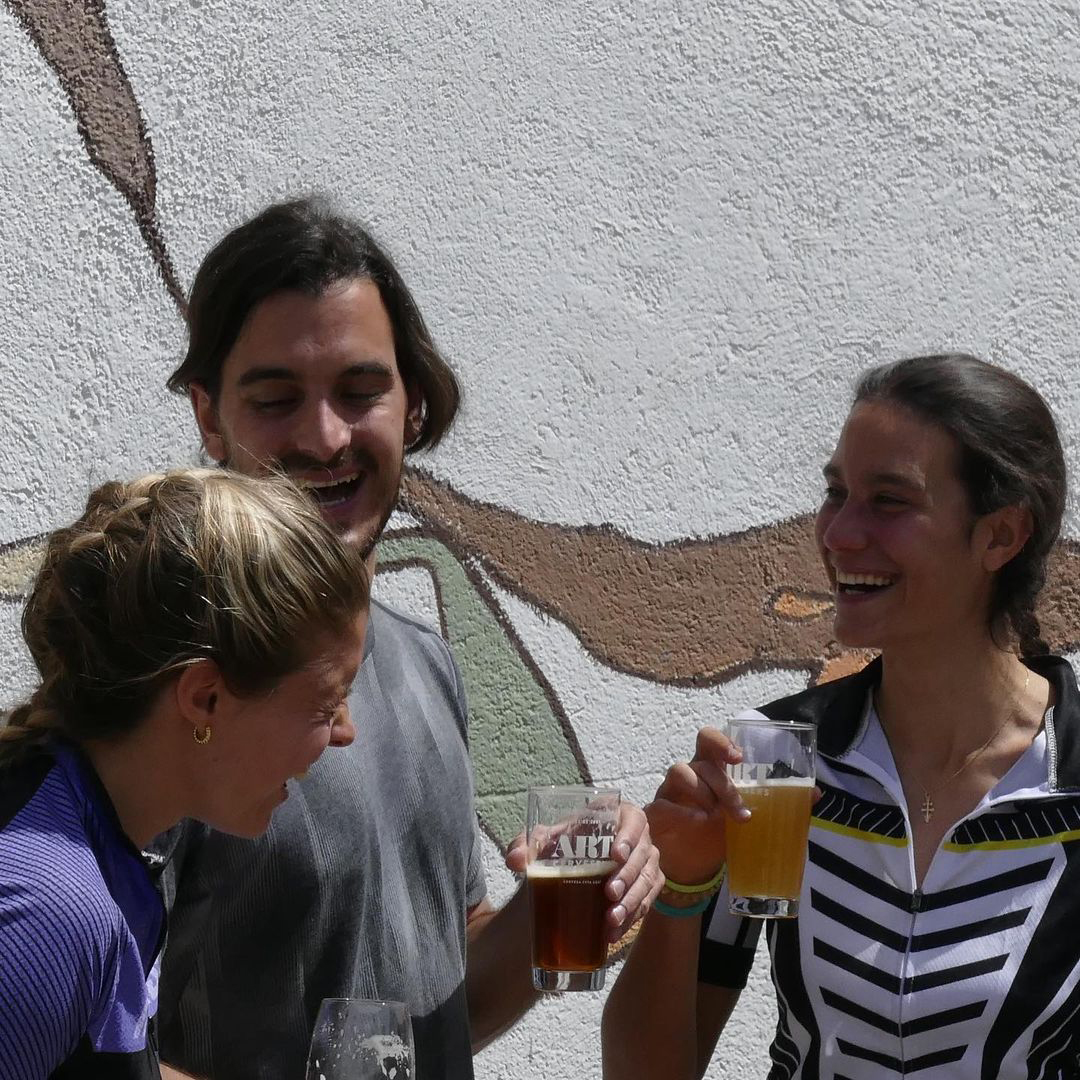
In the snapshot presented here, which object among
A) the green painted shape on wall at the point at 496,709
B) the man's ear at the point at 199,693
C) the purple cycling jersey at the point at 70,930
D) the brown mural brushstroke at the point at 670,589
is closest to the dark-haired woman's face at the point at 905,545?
the brown mural brushstroke at the point at 670,589

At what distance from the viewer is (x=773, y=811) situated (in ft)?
6.57

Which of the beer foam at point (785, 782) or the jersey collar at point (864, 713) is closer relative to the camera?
the beer foam at point (785, 782)

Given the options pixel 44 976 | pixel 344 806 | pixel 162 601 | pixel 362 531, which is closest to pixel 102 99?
pixel 362 531

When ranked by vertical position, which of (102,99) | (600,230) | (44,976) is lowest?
(44,976)

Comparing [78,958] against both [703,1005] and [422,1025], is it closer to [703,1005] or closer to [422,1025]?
[422,1025]

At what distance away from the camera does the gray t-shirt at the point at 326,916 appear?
1.93m

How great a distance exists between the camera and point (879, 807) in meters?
2.29

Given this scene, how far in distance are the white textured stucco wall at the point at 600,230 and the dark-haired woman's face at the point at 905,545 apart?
36.6 inches

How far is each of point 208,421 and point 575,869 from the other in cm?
95

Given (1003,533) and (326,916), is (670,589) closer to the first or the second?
(1003,533)

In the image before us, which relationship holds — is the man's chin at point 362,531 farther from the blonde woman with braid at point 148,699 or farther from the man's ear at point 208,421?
the blonde woman with braid at point 148,699

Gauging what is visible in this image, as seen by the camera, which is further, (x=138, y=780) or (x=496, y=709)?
(x=496, y=709)

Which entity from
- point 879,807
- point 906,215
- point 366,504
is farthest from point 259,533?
point 906,215

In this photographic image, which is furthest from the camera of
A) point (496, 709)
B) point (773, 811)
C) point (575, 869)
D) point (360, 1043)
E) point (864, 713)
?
point (496, 709)
